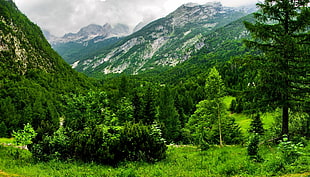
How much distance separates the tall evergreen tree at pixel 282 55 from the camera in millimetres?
12602

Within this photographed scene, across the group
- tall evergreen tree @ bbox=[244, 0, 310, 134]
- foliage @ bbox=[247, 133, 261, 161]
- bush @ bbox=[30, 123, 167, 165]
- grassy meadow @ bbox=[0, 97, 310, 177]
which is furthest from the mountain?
foliage @ bbox=[247, 133, 261, 161]

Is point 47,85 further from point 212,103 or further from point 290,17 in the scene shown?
point 290,17

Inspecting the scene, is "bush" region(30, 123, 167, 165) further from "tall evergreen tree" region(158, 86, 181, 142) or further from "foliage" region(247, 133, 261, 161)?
"tall evergreen tree" region(158, 86, 181, 142)

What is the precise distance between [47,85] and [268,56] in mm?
115371

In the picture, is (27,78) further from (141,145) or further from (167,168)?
(167,168)

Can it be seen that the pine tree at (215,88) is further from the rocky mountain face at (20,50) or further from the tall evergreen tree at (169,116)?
the rocky mountain face at (20,50)

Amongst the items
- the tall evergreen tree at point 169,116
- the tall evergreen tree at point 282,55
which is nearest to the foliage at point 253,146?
the tall evergreen tree at point 282,55

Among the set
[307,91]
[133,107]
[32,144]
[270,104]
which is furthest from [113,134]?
[133,107]

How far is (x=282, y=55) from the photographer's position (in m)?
13.2

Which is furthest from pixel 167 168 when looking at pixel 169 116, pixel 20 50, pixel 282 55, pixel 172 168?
pixel 20 50

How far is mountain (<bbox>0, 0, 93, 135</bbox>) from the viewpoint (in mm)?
69312

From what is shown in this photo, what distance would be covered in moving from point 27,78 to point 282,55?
4556 inches

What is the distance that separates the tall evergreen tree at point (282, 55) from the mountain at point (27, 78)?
62926 mm

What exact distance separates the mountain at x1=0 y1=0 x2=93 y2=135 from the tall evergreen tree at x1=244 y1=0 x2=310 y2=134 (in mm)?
62926
